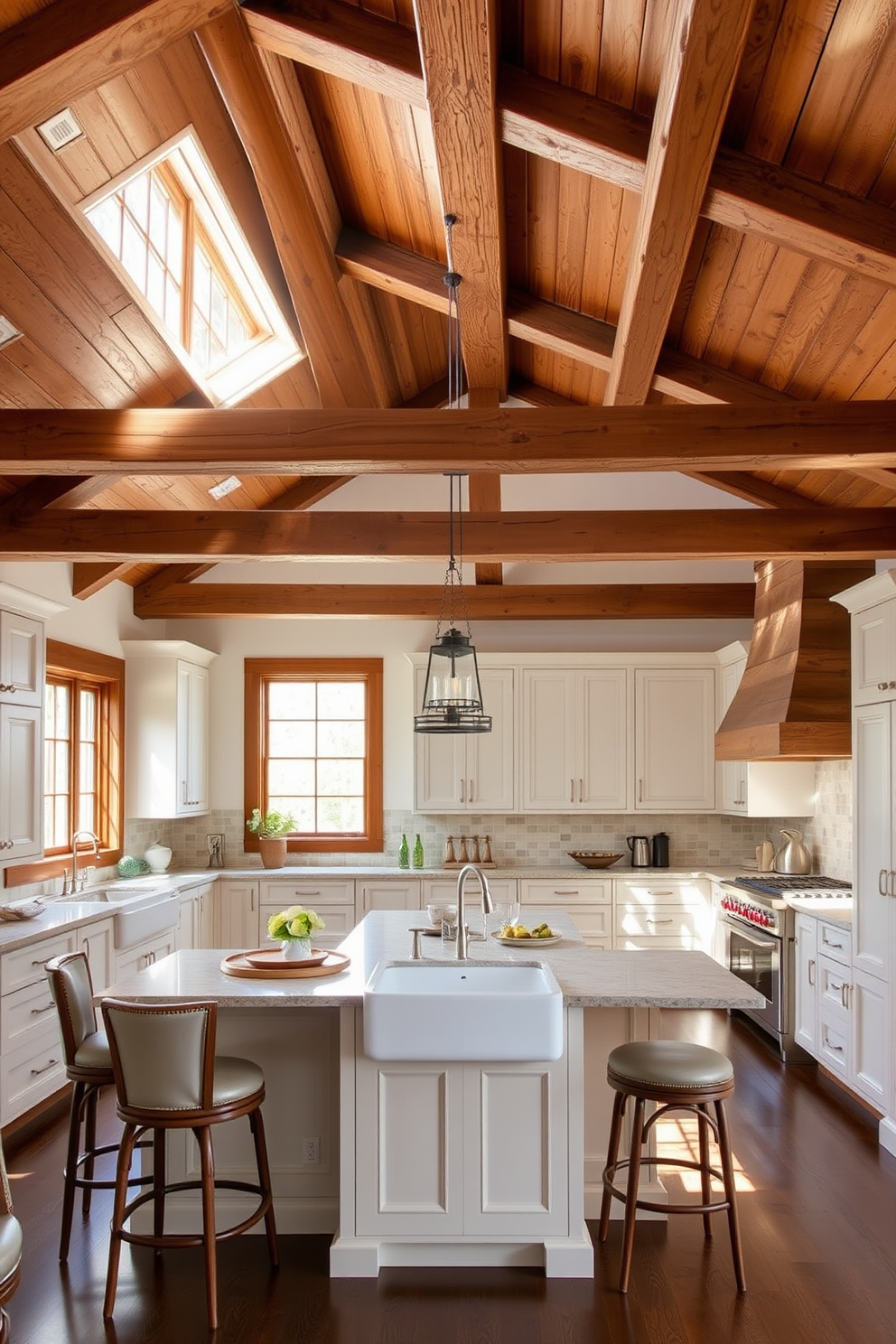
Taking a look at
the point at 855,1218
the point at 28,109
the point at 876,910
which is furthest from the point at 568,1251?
the point at 28,109

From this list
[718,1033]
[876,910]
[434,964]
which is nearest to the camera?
[434,964]

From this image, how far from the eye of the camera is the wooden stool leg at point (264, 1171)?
3.55 m

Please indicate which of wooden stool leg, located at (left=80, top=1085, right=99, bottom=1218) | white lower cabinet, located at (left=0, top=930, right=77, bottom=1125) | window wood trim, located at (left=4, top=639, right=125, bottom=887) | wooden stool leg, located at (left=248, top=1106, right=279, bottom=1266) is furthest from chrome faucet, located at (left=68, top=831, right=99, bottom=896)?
wooden stool leg, located at (left=248, top=1106, right=279, bottom=1266)

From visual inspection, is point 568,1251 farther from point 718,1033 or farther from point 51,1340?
point 718,1033

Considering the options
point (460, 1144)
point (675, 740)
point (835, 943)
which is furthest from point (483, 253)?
point (675, 740)

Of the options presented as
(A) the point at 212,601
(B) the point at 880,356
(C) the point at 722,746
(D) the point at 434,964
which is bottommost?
(D) the point at 434,964

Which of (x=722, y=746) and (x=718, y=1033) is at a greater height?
(x=722, y=746)

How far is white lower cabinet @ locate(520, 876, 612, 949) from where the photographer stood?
24.8ft

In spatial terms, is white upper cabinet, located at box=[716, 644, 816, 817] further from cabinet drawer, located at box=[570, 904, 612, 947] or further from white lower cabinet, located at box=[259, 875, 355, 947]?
white lower cabinet, located at box=[259, 875, 355, 947]

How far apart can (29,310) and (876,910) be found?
14.5ft

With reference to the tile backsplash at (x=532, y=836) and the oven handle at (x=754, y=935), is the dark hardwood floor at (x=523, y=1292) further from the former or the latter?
the tile backsplash at (x=532, y=836)

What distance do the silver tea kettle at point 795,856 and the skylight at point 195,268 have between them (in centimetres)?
433

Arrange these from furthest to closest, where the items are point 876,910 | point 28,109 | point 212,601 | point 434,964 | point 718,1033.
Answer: point 212,601, point 718,1033, point 876,910, point 434,964, point 28,109

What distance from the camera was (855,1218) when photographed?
4.00 meters
